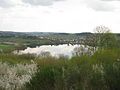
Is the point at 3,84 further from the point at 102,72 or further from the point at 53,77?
the point at 102,72

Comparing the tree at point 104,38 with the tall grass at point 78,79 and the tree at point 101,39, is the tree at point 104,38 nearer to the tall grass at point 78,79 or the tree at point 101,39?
the tree at point 101,39

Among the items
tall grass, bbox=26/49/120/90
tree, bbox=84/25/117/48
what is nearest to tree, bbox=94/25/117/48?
tree, bbox=84/25/117/48

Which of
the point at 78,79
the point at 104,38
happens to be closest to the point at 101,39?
the point at 104,38

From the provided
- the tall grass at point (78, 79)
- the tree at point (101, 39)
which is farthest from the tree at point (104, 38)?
the tall grass at point (78, 79)

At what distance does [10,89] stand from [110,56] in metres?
8.23

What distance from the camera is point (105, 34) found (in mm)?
60000

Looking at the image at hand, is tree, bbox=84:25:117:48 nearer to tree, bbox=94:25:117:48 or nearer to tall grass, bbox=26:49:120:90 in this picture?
tree, bbox=94:25:117:48

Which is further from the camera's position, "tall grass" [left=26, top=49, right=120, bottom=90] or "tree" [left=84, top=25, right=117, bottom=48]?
"tree" [left=84, top=25, right=117, bottom=48]

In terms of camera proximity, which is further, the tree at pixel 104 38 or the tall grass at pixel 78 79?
the tree at pixel 104 38

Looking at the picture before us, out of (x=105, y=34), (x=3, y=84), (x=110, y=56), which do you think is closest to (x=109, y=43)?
(x=105, y=34)

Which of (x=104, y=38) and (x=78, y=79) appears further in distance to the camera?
(x=104, y=38)

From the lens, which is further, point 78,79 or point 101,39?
point 101,39

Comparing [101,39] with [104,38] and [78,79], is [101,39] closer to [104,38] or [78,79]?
[104,38]

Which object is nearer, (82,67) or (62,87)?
(62,87)
